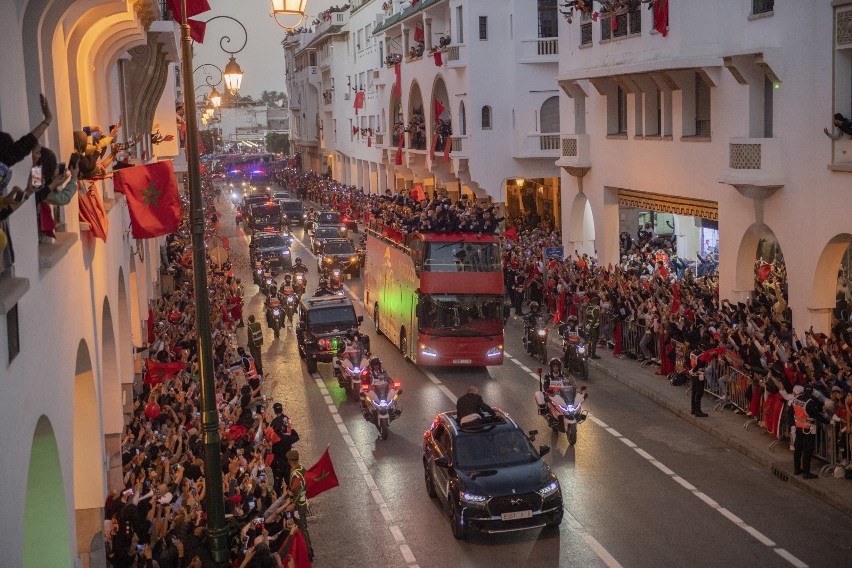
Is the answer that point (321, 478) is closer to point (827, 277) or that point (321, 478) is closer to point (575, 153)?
point (827, 277)

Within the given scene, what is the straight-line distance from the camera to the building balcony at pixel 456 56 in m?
50.2

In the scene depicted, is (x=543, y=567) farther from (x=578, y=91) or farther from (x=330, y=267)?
(x=330, y=267)

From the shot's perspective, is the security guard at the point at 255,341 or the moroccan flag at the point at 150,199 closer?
the moroccan flag at the point at 150,199

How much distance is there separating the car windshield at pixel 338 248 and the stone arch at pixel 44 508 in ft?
122

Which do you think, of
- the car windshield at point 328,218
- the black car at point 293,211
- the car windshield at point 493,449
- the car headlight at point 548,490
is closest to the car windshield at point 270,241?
the car windshield at point 328,218

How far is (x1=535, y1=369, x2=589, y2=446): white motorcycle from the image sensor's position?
70.6 feet

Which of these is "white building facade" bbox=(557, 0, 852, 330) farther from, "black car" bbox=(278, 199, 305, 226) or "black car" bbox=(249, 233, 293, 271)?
"black car" bbox=(278, 199, 305, 226)

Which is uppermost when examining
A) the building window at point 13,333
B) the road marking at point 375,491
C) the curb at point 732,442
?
the building window at point 13,333

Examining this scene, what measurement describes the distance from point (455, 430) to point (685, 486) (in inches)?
167

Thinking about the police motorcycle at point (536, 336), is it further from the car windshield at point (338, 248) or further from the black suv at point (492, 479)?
the car windshield at point (338, 248)

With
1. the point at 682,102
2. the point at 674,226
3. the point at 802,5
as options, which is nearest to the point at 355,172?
the point at 674,226

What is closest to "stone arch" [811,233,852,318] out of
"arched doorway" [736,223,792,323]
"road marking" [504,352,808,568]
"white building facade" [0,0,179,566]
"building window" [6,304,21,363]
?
"arched doorway" [736,223,792,323]

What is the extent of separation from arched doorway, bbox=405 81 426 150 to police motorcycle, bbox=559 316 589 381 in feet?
109

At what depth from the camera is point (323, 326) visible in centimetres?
3016
